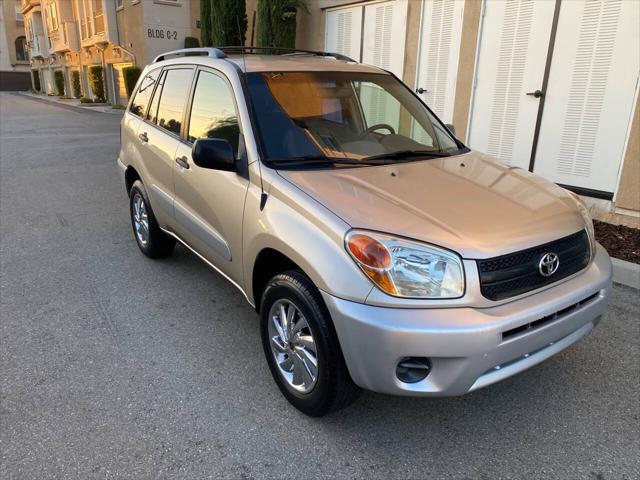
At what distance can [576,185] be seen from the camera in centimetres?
640

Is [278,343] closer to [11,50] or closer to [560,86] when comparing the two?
[560,86]

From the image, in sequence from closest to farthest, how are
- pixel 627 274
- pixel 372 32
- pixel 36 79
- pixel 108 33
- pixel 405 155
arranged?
pixel 405 155
pixel 627 274
pixel 372 32
pixel 108 33
pixel 36 79

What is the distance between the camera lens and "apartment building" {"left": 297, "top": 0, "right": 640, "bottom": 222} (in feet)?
19.2

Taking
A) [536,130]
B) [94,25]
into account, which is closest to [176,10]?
[94,25]

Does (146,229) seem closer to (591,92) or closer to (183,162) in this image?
(183,162)

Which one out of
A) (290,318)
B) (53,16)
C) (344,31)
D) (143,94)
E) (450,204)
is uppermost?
(53,16)

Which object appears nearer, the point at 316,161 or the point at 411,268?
the point at 411,268

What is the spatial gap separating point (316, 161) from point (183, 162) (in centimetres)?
122

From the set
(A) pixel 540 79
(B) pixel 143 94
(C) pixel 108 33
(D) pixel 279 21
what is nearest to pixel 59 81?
(C) pixel 108 33

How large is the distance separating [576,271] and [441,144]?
1424mm

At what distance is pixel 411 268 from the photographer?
225 centimetres

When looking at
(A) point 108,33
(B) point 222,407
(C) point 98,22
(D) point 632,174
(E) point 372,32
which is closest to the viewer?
(B) point 222,407

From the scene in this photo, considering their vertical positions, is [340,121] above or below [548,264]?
above

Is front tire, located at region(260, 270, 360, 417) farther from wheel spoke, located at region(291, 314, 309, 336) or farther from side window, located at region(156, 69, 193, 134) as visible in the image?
side window, located at region(156, 69, 193, 134)
